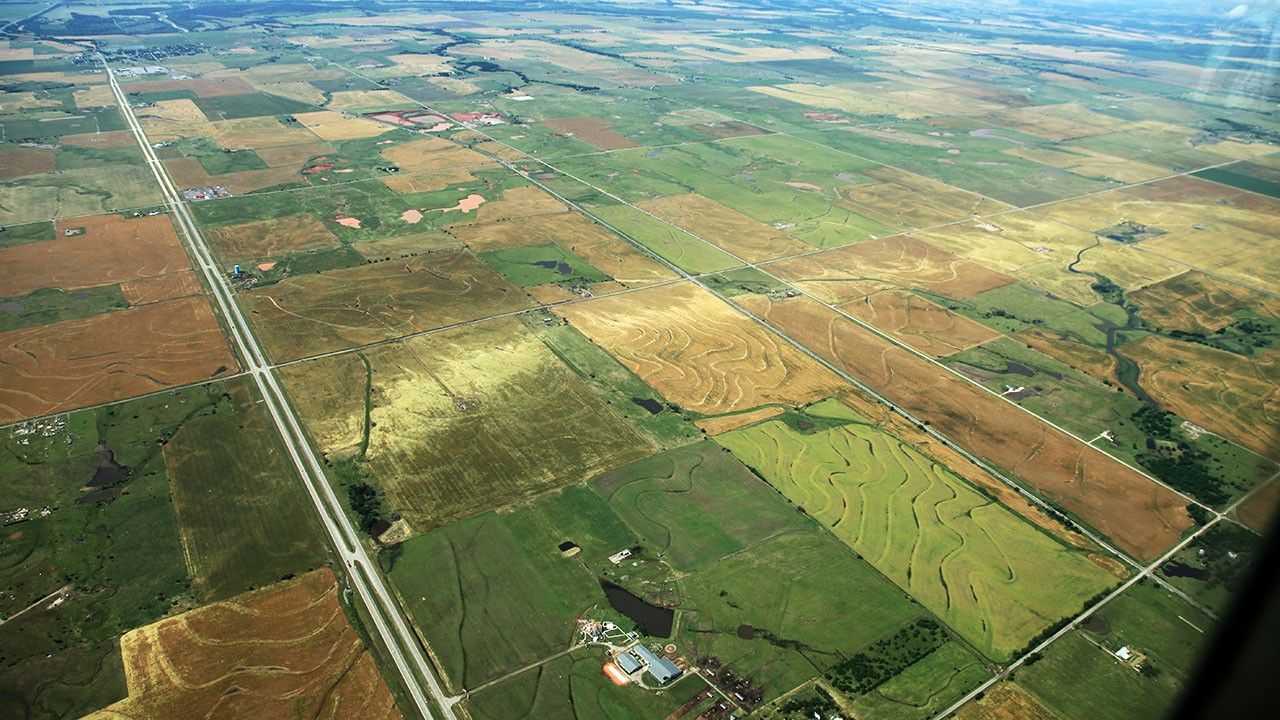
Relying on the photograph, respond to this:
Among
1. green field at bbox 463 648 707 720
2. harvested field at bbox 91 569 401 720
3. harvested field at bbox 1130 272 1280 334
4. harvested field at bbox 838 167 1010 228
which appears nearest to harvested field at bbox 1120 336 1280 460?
harvested field at bbox 1130 272 1280 334

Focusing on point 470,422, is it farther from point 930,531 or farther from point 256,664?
point 930,531

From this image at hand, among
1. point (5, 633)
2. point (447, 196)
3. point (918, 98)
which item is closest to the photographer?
point (5, 633)

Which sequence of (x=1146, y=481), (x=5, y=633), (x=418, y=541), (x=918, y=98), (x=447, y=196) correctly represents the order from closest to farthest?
1. (x=5, y=633)
2. (x=418, y=541)
3. (x=1146, y=481)
4. (x=447, y=196)
5. (x=918, y=98)

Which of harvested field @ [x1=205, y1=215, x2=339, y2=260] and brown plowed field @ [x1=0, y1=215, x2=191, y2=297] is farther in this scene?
harvested field @ [x1=205, y1=215, x2=339, y2=260]

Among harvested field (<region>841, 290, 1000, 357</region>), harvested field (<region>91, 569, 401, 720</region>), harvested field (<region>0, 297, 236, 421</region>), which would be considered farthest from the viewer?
harvested field (<region>841, 290, 1000, 357</region>)

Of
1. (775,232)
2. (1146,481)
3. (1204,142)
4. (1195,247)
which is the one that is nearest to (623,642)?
(1146,481)

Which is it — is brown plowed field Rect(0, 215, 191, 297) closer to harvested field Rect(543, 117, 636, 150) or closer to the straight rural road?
the straight rural road

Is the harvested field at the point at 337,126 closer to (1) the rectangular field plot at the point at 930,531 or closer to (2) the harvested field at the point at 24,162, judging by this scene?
(2) the harvested field at the point at 24,162

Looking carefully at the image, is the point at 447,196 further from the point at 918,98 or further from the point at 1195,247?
the point at 918,98
